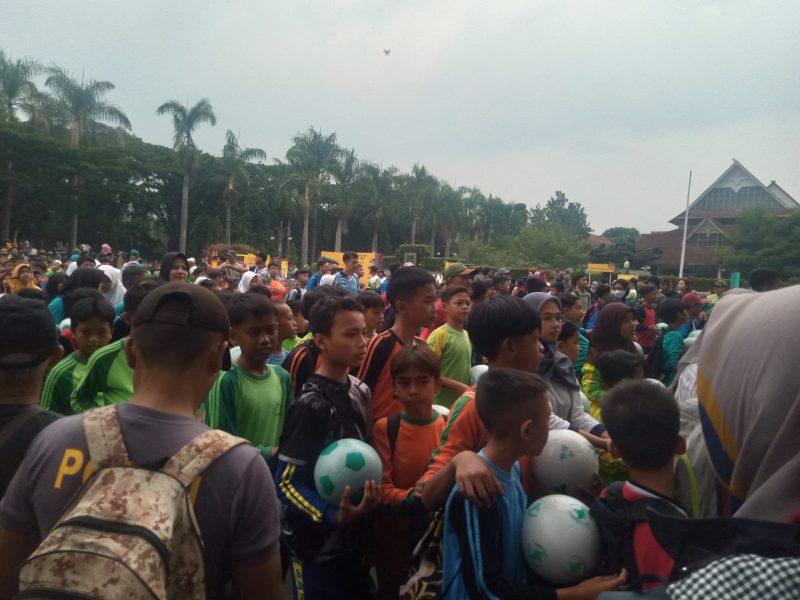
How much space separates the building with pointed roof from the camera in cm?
4578

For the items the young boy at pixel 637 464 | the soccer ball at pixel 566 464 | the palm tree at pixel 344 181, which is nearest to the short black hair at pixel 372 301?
the soccer ball at pixel 566 464

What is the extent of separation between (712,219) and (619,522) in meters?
56.0

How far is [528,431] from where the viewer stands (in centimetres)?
226

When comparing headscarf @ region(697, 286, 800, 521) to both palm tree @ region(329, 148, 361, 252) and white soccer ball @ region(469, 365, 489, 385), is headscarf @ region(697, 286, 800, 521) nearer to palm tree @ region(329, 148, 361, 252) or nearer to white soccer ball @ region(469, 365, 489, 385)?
white soccer ball @ region(469, 365, 489, 385)

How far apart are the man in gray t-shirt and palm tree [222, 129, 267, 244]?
4845 cm

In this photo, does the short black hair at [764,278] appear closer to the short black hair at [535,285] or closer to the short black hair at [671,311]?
the short black hair at [671,311]

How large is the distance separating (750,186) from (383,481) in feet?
198

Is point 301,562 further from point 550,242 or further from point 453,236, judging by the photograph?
point 453,236

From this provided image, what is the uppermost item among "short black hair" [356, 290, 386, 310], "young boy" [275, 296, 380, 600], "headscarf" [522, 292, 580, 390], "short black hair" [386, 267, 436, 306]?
"short black hair" [386, 267, 436, 306]

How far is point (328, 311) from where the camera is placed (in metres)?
3.29

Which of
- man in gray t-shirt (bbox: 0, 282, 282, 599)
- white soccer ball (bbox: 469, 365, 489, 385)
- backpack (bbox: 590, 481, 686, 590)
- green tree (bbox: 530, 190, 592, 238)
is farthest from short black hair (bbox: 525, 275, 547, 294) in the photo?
green tree (bbox: 530, 190, 592, 238)

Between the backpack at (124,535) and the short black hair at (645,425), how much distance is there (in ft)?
4.51

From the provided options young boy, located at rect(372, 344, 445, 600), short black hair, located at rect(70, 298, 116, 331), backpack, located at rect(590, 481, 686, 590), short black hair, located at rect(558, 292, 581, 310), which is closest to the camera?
backpack, located at rect(590, 481, 686, 590)

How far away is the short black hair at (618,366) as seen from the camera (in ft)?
13.1
